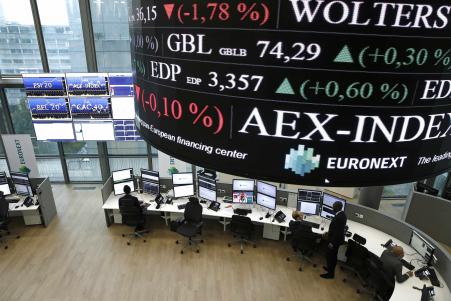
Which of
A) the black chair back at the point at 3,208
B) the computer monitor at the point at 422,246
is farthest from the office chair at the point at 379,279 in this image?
the black chair back at the point at 3,208

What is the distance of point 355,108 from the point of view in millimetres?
828

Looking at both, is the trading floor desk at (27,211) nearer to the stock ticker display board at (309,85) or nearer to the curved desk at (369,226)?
the curved desk at (369,226)

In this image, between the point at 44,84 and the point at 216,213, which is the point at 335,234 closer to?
the point at 216,213

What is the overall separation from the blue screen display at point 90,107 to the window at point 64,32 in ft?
2.63

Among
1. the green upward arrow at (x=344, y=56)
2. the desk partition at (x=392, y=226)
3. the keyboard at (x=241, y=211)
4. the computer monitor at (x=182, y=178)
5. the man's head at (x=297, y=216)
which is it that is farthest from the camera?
the computer monitor at (x=182, y=178)

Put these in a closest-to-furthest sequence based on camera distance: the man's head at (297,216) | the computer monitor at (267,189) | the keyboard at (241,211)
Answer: the man's head at (297,216) < the computer monitor at (267,189) < the keyboard at (241,211)

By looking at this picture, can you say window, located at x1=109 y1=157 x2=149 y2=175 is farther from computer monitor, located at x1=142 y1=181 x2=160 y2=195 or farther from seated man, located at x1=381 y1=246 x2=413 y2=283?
seated man, located at x1=381 y1=246 x2=413 y2=283

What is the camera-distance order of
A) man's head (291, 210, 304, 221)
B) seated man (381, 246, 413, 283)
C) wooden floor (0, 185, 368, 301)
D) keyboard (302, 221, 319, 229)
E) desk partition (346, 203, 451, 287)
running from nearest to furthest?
seated man (381, 246, 413, 283), desk partition (346, 203, 451, 287), wooden floor (0, 185, 368, 301), man's head (291, 210, 304, 221), keyboard (302, 221, 319, 229)

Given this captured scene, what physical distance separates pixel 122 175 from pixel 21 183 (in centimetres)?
215

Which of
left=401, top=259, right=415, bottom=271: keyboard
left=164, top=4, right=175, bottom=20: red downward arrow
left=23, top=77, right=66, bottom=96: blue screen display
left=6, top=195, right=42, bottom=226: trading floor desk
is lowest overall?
left=6, top=195, right=42, bottom=226: trading floor desk

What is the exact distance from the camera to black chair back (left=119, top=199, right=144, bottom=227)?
19.0 ft

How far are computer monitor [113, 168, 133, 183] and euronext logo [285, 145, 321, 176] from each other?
6.10 metres

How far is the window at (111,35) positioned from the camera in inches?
263

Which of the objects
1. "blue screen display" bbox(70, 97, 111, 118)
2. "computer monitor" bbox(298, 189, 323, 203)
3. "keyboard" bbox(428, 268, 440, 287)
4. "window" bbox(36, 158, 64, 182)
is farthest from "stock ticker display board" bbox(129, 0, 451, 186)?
"window" bbox(36, 158, 64, 182)
